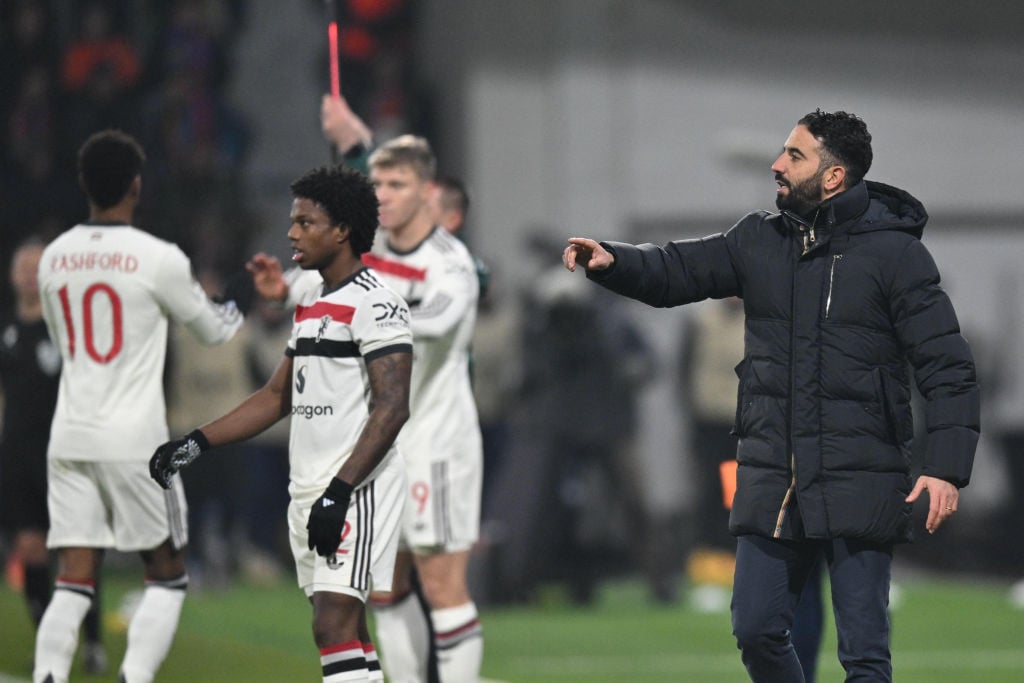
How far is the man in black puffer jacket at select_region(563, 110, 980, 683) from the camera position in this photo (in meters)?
6.39

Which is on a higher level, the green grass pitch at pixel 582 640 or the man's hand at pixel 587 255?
the man's hand at pixel 587 255

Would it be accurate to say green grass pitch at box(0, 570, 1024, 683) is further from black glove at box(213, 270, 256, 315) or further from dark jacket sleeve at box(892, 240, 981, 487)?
dark jacket sleeve at box(892, 240, 981, 487)

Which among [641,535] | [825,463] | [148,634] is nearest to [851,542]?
[825,463]

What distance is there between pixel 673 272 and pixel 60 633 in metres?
2.96

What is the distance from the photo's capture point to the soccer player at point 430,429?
7.93 m

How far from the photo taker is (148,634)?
308 inches

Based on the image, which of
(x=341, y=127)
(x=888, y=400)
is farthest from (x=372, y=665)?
(x=341, y=127)

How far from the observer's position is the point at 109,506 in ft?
26.0

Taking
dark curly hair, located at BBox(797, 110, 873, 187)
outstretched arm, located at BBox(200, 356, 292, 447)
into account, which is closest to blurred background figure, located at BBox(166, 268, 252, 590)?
outstretched arm, located at BBox(200, 356, 292, 447)

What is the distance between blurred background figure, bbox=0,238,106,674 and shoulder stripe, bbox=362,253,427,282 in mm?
2600

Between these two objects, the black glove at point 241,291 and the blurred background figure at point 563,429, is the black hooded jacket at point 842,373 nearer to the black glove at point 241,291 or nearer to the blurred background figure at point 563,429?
the black glove at point 241,291

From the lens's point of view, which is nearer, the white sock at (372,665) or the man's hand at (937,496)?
the man's hand at (937,496)

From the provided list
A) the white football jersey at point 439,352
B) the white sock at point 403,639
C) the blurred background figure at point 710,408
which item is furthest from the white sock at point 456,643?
the blurred background figure at point 710,408

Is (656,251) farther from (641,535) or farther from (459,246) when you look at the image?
(641,535)
